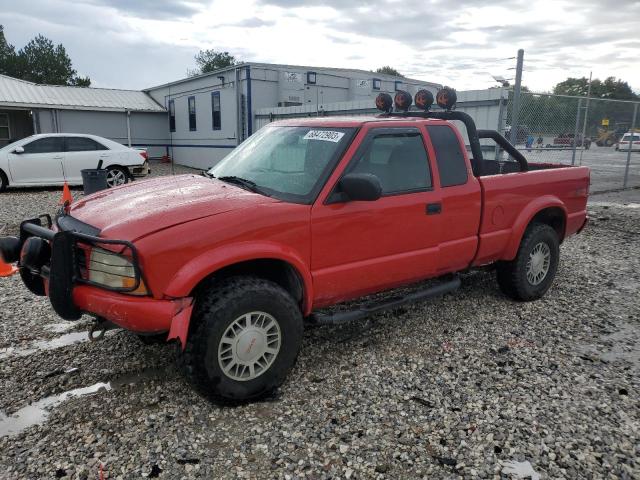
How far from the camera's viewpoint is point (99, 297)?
9.46ft

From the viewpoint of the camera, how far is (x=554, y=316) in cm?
478

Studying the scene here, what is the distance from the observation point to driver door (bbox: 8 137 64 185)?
1282cm

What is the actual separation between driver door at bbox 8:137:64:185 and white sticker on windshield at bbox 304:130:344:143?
11475 millimetres

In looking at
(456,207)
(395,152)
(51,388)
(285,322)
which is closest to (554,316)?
(456,207)

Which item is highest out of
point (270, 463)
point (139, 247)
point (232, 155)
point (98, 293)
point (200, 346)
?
point (232, 155)

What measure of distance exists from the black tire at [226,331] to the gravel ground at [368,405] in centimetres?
17

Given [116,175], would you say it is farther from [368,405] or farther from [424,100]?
[368,405]

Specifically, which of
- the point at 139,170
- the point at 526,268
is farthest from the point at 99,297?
→ the point at 139,170

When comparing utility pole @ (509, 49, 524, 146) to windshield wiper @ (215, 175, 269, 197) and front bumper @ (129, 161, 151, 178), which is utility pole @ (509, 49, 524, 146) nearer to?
windshield wiper @ (215, 175, 269, 197)

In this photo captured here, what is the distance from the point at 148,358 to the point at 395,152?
8.43 feet

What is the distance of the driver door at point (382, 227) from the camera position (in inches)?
136

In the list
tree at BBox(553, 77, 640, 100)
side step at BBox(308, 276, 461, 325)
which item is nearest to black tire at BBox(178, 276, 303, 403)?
side step at BBox(308, 276, 461, 325)

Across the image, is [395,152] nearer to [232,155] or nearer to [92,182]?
[232,155]

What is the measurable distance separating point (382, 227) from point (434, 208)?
59cm
